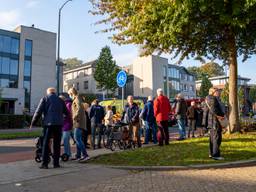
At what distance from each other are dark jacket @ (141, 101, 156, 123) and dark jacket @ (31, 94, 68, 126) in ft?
17.2

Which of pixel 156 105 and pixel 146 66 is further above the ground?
pixel 146 66

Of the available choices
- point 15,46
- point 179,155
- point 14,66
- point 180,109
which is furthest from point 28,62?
point 179,155

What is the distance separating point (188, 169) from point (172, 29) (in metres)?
5.32

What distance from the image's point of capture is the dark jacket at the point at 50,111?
837cm

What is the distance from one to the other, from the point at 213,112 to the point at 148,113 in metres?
4.13

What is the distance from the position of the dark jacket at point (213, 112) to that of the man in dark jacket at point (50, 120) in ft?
13.1

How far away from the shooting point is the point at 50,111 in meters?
8.44

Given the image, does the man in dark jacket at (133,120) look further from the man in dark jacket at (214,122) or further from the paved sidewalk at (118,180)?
the paved sidewalk at (118,180)

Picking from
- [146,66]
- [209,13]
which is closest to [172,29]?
Result: [209,13]

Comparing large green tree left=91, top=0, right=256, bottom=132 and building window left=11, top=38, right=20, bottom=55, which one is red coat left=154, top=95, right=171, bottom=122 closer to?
large green tree left=91, top=0, right=256, bottom=132

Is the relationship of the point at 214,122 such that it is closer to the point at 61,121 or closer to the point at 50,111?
the point at 61,121

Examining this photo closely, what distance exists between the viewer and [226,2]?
11.6m

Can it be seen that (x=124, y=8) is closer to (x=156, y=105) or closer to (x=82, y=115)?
(x=156, y=105)

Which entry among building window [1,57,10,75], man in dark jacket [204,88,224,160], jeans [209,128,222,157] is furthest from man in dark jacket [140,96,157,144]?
building window [1,57,10,75]
